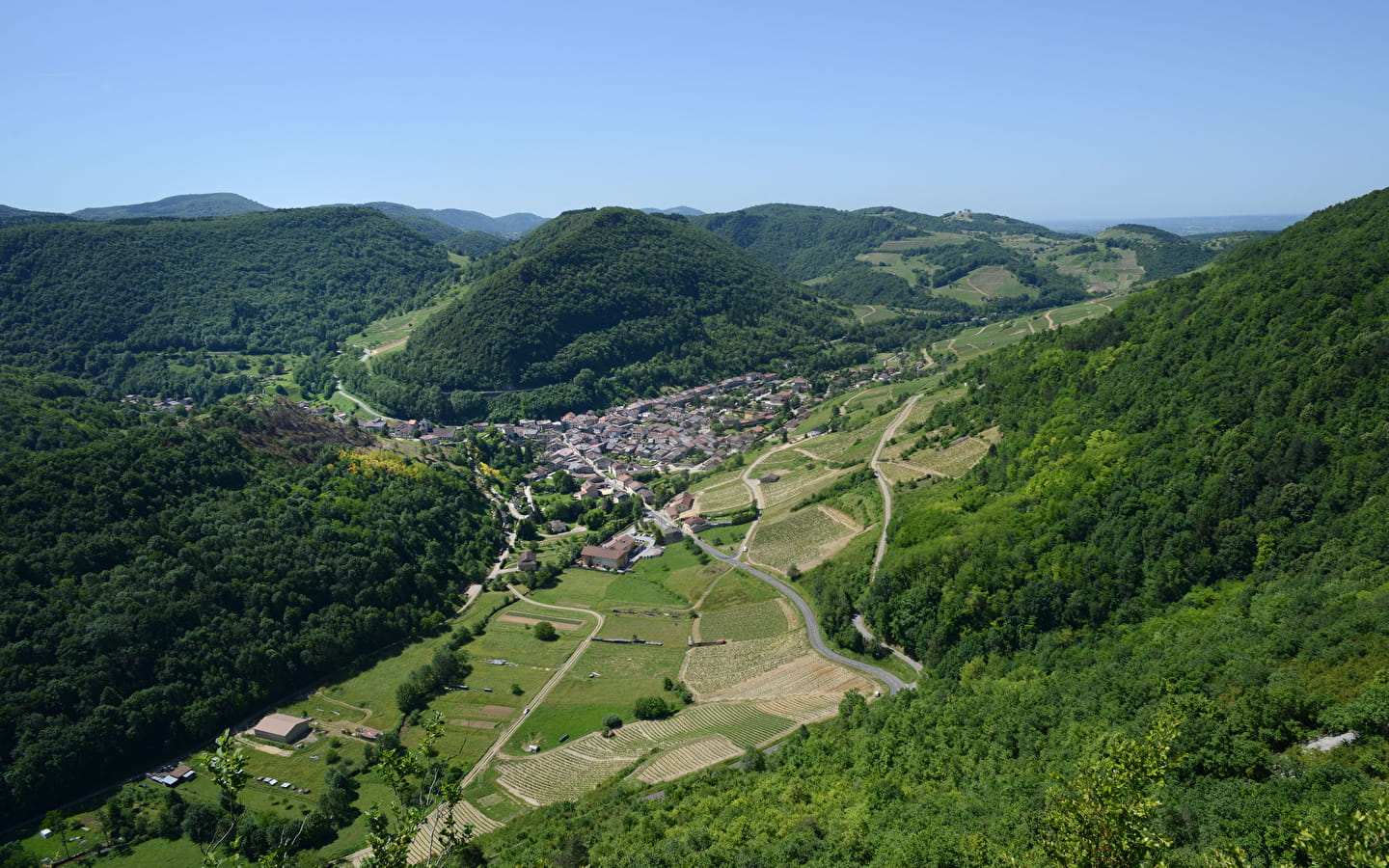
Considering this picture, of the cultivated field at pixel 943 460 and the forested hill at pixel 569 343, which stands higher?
the forested hill at pixel 569 343

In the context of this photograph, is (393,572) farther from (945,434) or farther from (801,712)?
(945,434)

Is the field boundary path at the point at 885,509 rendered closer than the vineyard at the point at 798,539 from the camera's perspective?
Yes

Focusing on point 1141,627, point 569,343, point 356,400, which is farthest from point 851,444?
point 356,400

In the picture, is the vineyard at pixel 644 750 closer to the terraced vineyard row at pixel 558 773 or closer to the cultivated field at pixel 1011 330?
the terraced vineyard row at pixel 558 773

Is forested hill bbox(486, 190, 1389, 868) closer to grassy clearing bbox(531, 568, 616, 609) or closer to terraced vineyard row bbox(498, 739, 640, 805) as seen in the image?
terraced vineyard row bbox(498, 739, 640, 805)

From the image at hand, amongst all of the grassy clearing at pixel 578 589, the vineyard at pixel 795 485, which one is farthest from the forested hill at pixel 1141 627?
the grassy clearing at pixel 578 589

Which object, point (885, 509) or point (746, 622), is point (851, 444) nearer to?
point (885, 509)

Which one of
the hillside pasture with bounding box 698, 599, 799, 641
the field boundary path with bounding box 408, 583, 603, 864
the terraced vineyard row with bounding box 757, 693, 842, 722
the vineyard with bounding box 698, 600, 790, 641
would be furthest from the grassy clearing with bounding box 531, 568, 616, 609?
the terraced vineyard row with bounding box 757, 693, 842, 722
